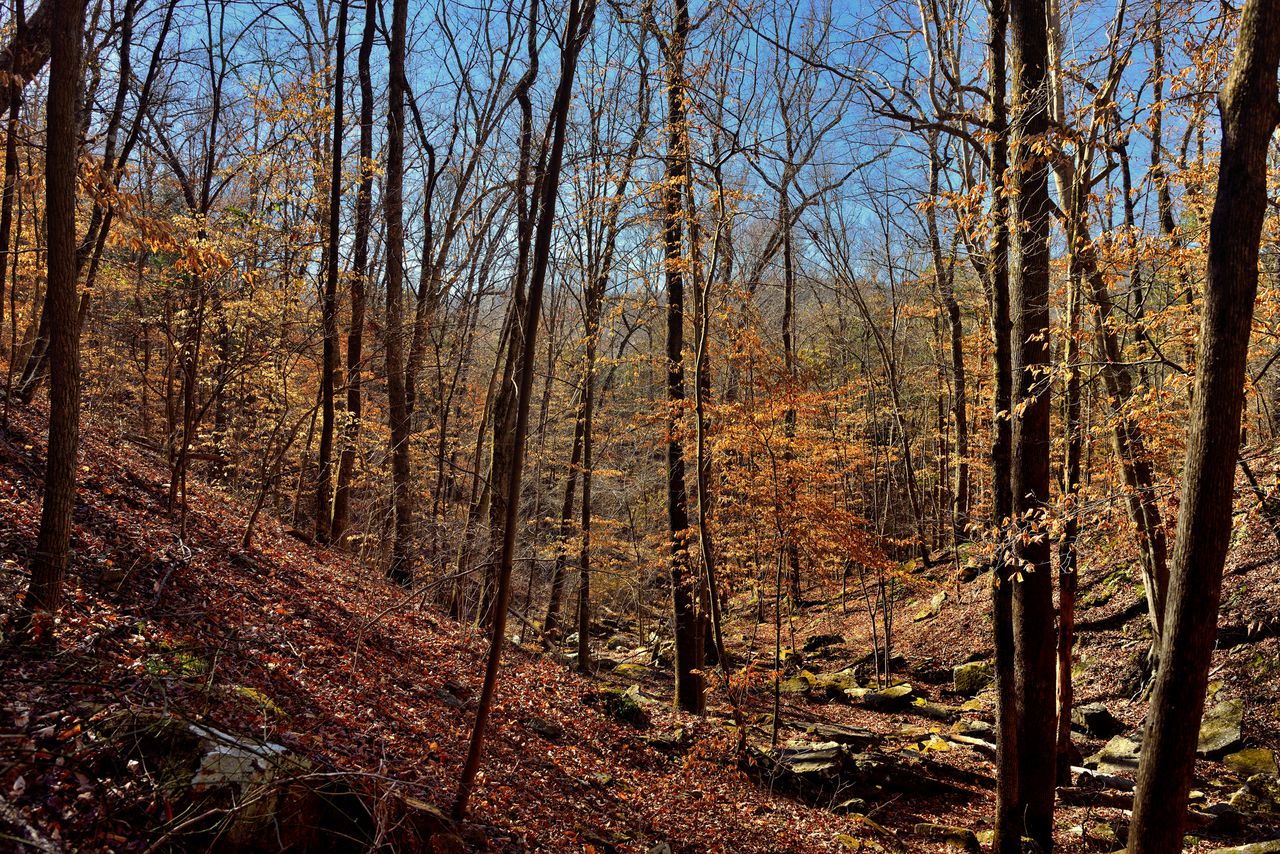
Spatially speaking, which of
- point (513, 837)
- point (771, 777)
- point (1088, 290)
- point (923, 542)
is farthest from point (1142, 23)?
point (923, 542)

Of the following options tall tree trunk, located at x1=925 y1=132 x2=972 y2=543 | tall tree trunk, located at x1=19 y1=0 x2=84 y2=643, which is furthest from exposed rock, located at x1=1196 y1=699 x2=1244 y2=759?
tall tree trunk, located at x1=19 y1=0 x2=84 y2=643

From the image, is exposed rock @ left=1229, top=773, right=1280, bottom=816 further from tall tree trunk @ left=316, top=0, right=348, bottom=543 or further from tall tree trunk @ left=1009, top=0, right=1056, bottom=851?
tall tree trunk @ left=316, top=0, right=348, bottom=543

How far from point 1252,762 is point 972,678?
17.0ft

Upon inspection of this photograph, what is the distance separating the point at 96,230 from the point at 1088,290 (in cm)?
1210

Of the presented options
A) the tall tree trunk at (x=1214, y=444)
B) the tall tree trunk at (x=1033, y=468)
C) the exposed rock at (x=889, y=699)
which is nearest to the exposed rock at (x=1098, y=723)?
the exposed rock at (x=889, y=699)

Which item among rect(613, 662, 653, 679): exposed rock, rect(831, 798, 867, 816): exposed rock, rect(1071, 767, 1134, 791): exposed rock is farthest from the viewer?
rect(613, 662, 653, 679): exposed rock

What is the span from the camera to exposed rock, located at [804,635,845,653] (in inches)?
734

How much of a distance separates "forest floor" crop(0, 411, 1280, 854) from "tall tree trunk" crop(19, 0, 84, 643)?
323 mm

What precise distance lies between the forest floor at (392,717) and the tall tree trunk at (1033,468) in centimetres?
146

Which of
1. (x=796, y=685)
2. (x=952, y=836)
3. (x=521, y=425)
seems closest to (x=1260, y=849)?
(x=952, y=836)

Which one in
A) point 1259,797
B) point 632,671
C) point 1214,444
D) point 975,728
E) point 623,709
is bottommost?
point 632,671

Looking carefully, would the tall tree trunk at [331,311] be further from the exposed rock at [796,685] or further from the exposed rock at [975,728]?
the exposed rock at [975,728]

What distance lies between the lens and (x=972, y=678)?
46.3 ft

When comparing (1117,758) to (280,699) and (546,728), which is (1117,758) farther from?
(280,699)
